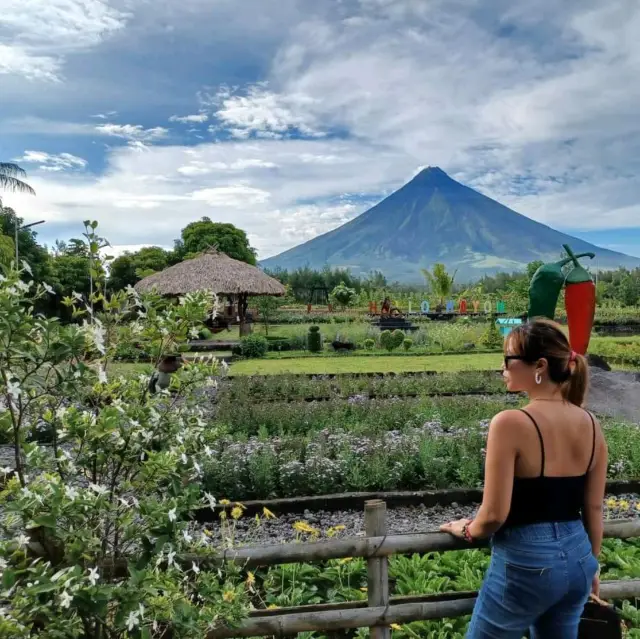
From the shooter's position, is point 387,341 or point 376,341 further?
point 376,341

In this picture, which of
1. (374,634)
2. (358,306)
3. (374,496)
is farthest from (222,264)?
(374,634)

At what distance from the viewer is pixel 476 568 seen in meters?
3.58

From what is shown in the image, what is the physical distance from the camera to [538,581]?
1.86 meters

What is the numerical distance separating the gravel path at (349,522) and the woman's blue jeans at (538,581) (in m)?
2.51

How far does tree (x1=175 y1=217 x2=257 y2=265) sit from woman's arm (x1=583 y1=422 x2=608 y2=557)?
1603 inches

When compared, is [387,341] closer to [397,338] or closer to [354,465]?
[397,338]

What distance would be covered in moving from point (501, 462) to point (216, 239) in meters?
42.0

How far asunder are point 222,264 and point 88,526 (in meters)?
22.9

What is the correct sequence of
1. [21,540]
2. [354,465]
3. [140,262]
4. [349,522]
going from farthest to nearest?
[140,262] → [354,465] → [349,522] → [21,540]

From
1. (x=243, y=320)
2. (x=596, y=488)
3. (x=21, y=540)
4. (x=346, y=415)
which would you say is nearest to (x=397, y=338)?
(x=243, y=320)

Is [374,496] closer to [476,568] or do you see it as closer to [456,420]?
[476,568]

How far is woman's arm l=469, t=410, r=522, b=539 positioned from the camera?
5.86ft

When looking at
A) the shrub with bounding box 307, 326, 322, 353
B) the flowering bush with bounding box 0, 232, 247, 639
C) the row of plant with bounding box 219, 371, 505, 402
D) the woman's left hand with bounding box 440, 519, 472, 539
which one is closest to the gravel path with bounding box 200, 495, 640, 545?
the woman's left hand with bounding box 440, 519, 472, 539

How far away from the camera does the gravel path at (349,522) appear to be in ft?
14.5
